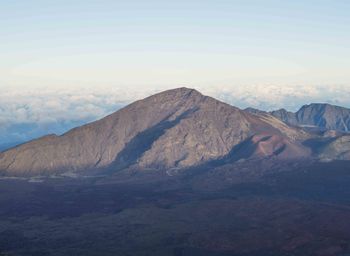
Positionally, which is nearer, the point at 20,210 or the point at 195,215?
the point at 195,215

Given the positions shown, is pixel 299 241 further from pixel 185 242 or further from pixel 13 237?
pixel 13 237

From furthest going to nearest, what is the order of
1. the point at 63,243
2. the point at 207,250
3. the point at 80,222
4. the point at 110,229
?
the point at 80,222
the point at 110,229
the point at 63,243
the point at 207,250

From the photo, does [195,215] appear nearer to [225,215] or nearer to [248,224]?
[225,215]

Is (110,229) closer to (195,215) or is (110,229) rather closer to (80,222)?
(80,222)

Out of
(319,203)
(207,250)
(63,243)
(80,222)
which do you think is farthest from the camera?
(319,203)

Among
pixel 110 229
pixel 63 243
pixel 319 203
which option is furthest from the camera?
pixel 319 203

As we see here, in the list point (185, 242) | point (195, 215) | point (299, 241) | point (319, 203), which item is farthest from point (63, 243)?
point (319, 203)

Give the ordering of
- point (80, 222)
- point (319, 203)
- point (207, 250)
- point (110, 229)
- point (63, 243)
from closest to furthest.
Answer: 1. point (207, 250)
2. point (63, 243)
3. point (110, 229)
4. point (80, 222)
5. point (319, 203)

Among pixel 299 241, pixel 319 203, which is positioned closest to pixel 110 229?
Result: pixel 299 241

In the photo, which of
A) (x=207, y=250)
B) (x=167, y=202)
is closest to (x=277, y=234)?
(x=207, y=250)

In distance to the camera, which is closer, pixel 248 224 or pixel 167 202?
pixel 248 224
